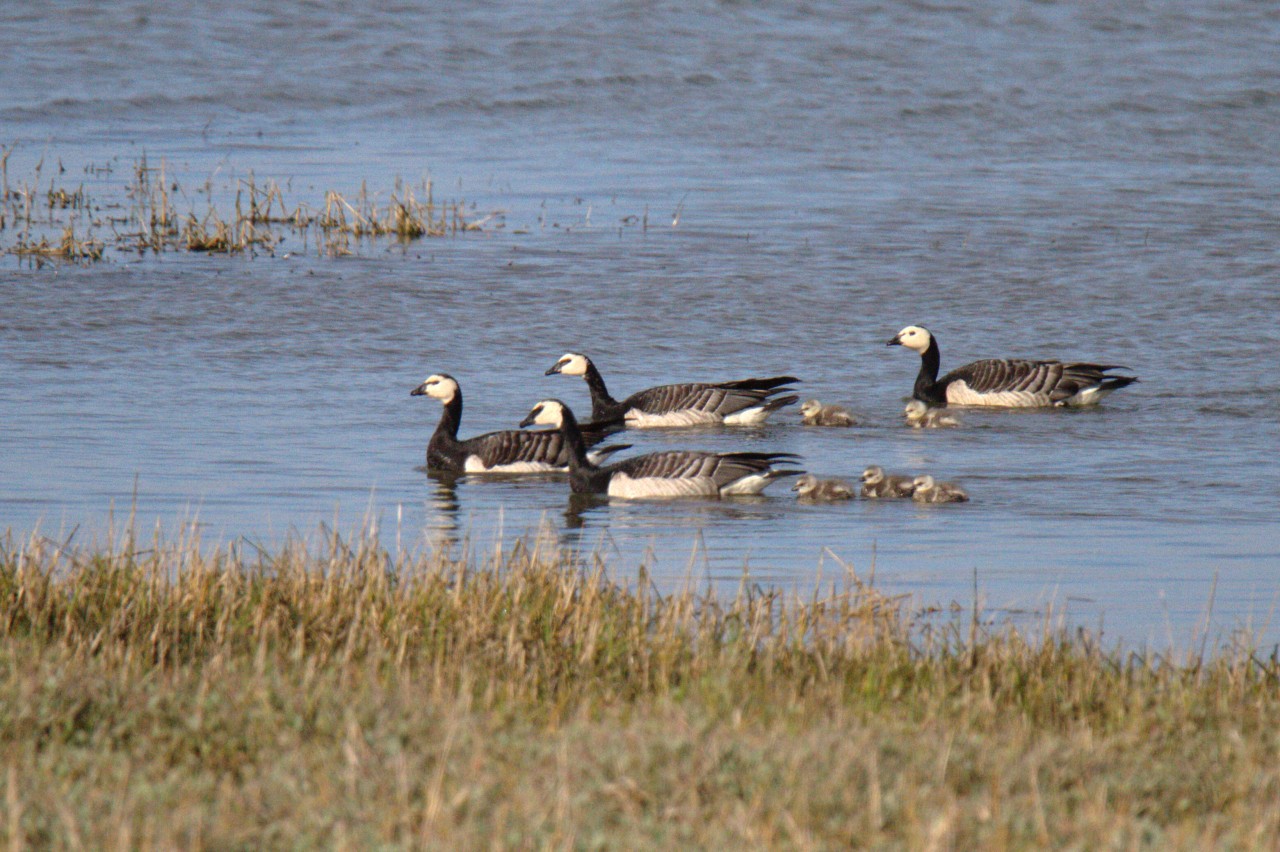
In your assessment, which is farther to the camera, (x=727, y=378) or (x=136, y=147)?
(x=136, y=147)

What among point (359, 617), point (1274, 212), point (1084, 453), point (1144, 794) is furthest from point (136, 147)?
point (1144, 794)

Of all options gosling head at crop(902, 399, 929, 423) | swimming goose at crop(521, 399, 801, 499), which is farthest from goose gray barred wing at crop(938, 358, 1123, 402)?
swimming goose at crop(521, 399, 801, 499)

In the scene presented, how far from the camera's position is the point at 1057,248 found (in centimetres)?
2611

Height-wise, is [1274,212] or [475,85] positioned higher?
[475,85]

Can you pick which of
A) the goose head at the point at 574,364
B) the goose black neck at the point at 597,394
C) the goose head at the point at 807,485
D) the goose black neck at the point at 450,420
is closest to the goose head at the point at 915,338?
the goose black neck at the point at 597,394

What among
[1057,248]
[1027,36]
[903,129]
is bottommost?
[1057,248]

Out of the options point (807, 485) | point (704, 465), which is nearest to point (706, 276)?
point (704, 465)

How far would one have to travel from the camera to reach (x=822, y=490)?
1348 centimetres

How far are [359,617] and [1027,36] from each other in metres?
42.9

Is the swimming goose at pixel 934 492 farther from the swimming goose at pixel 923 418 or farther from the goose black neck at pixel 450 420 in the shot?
the goose black neck at pixel 450 420

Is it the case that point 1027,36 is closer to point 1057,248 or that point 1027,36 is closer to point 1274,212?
point 1274,212

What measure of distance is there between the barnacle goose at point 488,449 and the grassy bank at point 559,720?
20.5ft

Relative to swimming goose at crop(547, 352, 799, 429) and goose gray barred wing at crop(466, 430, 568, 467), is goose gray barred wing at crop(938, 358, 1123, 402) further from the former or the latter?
goose gray barred wing at crop(466, 430, 568, 467)

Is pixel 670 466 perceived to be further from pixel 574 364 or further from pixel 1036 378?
pixel 1036 378
